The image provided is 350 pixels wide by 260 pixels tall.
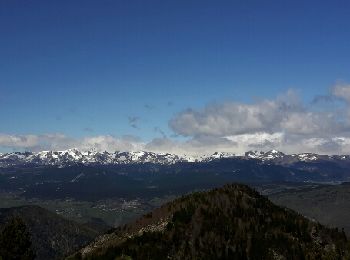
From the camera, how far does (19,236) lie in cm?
17088

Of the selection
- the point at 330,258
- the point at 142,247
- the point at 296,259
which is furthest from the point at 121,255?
the point at 330,258

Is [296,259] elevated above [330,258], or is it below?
below

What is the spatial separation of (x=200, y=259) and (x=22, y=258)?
70.8m

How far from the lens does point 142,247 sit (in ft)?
653

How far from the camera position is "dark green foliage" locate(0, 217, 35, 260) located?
168 m

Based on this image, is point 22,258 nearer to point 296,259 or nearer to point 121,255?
point 121,255

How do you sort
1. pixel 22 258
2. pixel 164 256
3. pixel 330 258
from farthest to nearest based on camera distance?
pixel 164 256
pixel 22 258
pixel 330 258

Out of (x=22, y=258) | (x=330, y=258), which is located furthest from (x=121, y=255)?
(x=330, y=258)

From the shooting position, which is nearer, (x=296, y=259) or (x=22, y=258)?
(x=22, y=258)

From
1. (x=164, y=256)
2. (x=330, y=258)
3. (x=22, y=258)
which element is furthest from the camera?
(x=164, y=256)

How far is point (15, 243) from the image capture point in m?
170

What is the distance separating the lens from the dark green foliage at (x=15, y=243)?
168 metres

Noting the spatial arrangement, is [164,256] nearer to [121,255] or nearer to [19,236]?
[121,255]

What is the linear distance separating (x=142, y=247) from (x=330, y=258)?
366ft
